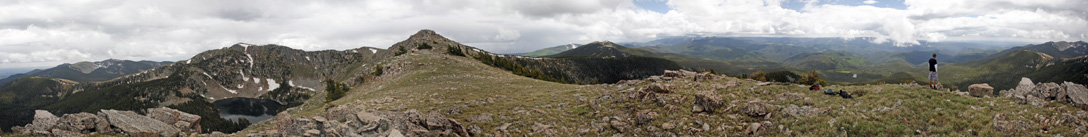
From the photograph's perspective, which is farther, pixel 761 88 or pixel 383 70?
pixel 383 70

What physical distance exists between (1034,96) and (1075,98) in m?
1.29

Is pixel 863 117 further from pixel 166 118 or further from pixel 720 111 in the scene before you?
pixel 166 118

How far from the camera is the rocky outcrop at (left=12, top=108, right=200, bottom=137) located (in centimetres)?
1403

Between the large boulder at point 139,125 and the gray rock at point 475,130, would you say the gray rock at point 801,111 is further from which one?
the large boulder at point 139,125

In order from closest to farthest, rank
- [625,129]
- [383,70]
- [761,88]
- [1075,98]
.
A: 1. [1075,98]
2. [625,129]
3. [761,88]
4. [383,70]

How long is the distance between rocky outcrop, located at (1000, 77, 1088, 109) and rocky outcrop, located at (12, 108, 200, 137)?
34.2 m

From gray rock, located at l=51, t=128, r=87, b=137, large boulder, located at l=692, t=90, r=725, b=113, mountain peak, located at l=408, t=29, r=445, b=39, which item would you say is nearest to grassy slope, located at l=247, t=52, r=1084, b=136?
large boulder, located at l=692, t=90, r=725, b=113

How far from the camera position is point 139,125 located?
15953 millimetres

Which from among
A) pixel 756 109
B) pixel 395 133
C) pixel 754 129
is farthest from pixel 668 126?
pixel 395 133

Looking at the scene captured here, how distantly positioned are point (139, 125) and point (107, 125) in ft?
2.90

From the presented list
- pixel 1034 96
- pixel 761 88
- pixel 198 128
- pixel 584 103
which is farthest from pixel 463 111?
pixel 1034 96

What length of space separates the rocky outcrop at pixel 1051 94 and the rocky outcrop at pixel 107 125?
112 ft

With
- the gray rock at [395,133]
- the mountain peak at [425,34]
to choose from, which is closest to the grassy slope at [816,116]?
the gray rock at [395,133]

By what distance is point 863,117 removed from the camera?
15000mm
